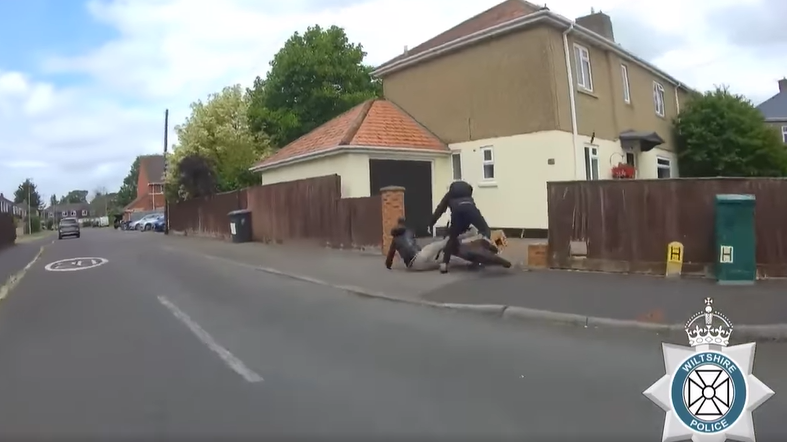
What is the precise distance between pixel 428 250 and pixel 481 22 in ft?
38.4

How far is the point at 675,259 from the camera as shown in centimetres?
998

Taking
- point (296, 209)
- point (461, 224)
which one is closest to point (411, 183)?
point (296, 209)

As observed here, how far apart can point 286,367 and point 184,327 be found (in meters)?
2.69

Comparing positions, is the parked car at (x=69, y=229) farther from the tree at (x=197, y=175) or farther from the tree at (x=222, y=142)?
the tree at (x=197, y=175)

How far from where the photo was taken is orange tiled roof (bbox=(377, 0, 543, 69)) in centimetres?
1944

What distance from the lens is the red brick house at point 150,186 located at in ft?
298

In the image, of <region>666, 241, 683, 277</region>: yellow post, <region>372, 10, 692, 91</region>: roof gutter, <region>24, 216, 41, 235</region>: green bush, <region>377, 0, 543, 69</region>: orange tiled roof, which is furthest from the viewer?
<region>24, 216, 41, 235</region>: green bush

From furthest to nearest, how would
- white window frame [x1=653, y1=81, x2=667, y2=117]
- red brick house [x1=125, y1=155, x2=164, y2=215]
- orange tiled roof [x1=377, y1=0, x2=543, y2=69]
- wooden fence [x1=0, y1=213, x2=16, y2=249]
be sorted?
red brick house [x1=125, y1=155, x2=164, y2=215] → wooden fence [x1=0, y1=213, x2=16, y2=249] → white window frame [x1=653, y1=81, x2=667, y2=117] → orange tiled roof [x1=377, y1=0, x2=543, y2=69]

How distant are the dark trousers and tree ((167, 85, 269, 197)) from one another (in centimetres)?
2277

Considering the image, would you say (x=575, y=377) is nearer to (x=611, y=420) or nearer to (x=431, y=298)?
(x=611, y=420)

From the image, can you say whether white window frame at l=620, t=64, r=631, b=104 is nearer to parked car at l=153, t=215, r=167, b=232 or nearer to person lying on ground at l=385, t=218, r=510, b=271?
person lying on ground at l=385, t=218, r=510, b=271

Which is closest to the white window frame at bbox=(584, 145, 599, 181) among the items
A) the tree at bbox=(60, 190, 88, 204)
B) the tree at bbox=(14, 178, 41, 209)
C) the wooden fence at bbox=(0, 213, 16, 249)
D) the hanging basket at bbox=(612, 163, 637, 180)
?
the hanging basket at bbox=(612, 163, 637, 180)

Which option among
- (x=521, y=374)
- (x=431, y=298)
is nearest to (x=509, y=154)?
(x=431, y=298)

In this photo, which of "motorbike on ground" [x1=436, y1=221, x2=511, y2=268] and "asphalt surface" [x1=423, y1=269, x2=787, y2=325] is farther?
"motorbike on ground" [x1=436, y1=221, x2=511, y2=268]
